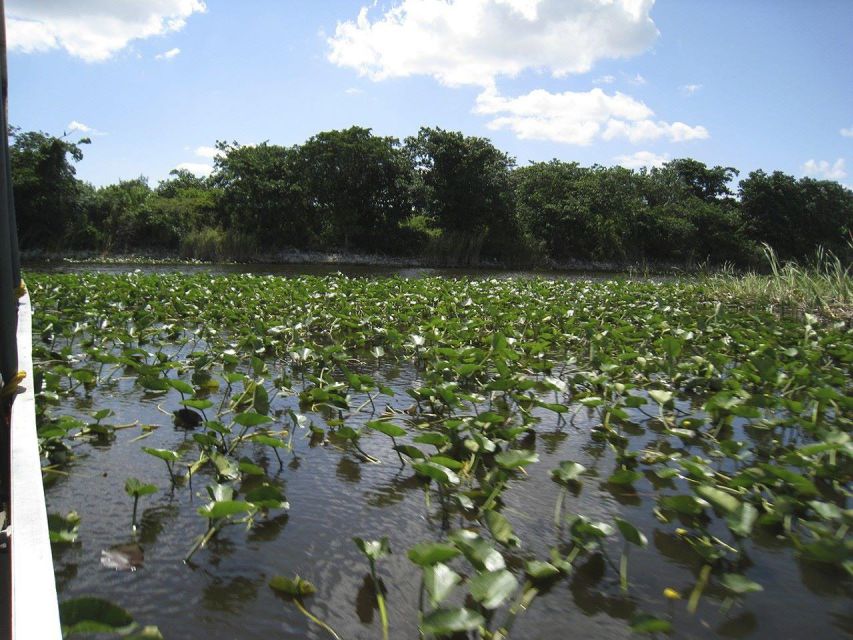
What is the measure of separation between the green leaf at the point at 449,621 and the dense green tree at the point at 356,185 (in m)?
25.2

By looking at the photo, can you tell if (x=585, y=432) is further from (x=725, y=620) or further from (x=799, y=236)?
(x=799, y=236)

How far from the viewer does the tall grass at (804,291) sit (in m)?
7.53

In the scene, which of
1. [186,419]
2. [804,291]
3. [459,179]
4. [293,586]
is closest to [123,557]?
[293,586]

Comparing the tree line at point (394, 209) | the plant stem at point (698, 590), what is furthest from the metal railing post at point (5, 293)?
the tree line at point (394, 209)

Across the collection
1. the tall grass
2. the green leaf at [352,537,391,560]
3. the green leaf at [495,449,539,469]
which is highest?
the tall grass

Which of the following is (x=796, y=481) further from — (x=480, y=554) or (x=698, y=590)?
(x=480, y=554)

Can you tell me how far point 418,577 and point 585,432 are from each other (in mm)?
1806

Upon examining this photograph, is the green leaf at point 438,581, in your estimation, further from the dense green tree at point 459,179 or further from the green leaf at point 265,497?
the dense green tree at point 459,179

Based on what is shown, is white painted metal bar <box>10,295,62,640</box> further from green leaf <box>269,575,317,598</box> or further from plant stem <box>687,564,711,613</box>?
plant stem <box>687,564,711,613</box>

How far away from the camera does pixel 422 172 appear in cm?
2841

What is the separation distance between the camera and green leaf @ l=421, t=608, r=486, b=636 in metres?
1.45

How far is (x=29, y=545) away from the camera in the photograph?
1.18m

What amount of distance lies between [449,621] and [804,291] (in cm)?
834

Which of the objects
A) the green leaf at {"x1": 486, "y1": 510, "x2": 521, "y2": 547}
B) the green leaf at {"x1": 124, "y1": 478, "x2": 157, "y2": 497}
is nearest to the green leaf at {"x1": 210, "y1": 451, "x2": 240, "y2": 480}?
the green leaf at {"x1": 124, "y1": 478, "x2": 157, "y2": 497}
